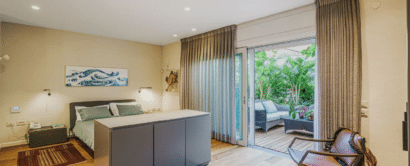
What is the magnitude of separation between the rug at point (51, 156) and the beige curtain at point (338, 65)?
392 centimetres

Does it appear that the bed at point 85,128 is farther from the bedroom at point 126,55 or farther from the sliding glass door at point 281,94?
the sliding glass door at point 281,94

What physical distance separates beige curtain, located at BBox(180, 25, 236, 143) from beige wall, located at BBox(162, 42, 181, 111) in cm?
44

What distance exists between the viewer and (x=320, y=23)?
2.86 m

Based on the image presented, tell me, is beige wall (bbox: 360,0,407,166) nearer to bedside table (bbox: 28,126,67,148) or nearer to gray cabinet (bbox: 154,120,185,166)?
gray cabinet (bbox: 154,120,185,166)

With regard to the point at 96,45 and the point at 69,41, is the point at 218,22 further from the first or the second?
the point at 69,41

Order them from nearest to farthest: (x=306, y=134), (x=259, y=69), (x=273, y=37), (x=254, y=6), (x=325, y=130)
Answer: (x=325, y=130), (x=254, y=6), (x=273, y=37), (x=306, y=134), (x=259, y=69)

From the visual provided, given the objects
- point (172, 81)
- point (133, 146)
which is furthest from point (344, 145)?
point (172, 81)

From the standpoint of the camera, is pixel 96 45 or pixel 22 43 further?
pixel 96 45

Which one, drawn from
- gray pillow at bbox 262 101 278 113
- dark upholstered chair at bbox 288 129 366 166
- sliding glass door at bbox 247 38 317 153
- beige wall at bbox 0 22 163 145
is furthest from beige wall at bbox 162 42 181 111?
dark upholstered chair at bbox 288 129 366 166

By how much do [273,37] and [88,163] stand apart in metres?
3.72

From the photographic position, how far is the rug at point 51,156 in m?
3.15

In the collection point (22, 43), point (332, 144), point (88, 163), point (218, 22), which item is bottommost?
point (88, 163)

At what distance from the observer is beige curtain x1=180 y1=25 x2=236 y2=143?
407 cm

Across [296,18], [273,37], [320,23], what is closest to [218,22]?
[273,37]
